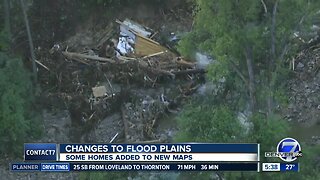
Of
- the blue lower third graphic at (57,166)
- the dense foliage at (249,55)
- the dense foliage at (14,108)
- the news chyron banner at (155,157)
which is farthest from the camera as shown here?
the dense foliage at (14,108)

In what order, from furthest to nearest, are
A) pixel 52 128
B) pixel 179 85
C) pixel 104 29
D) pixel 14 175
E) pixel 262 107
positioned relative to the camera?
pixel 104 29, pixel 179 85, pixel 52 128, pixel 14 175, pixel 262 107

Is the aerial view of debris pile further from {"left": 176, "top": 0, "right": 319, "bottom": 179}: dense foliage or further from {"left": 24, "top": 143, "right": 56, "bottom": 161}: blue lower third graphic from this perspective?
{"left": 24, "top": 143, "right": 56, "bottom": 161}: blue lower third graphic

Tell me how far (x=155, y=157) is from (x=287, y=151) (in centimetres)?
260

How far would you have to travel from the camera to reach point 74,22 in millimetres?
22734

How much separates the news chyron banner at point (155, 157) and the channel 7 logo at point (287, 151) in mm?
417

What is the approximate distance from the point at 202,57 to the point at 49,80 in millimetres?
4854

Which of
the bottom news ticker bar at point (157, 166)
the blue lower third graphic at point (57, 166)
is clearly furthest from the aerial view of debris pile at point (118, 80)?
the bottom news ticker bar at point (157, 166)

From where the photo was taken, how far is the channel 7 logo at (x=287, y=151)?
1268 centimetres

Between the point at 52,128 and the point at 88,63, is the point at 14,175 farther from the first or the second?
the point at 88,63

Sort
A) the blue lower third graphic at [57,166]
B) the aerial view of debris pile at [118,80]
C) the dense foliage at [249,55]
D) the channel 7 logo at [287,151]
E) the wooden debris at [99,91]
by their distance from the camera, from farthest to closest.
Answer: the wooden debris at [99,91] < the aerial view of debris pile at [118,80] < the dense foliage at [249,55] < the channel 7 logo at [287,151] < the blue lower third graphic at [57,166]

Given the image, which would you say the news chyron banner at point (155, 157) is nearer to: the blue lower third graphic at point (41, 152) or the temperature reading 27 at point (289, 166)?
the blue lower third graphic at point (41, 152)

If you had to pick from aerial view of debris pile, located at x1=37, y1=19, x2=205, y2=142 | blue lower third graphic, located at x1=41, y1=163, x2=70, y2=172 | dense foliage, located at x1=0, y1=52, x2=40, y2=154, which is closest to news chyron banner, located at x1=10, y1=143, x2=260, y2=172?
blue lower third graphic, located at x1=41, y1=163, x2=70, y2=172

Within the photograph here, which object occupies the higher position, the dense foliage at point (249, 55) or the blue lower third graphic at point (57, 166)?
the dense foliage at point (249, 55)

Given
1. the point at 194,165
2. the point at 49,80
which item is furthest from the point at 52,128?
the point at 194,165
